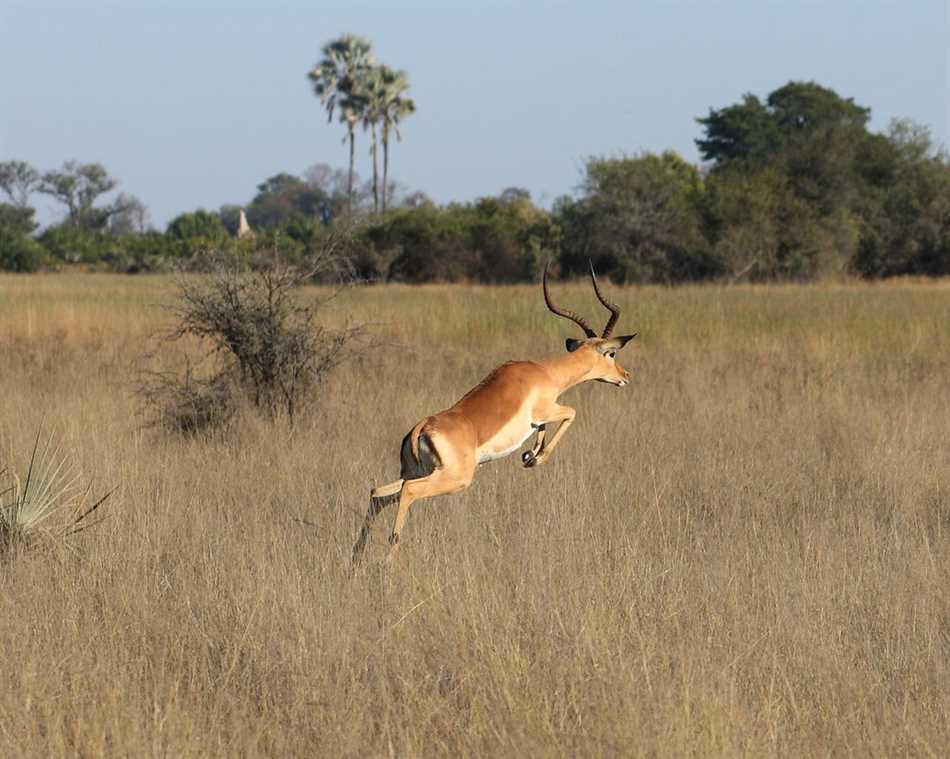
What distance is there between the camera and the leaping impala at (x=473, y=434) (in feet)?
16.8

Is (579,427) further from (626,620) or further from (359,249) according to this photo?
(359,249)

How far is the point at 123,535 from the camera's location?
5648mm

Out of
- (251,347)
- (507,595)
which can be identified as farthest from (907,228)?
(507,595)

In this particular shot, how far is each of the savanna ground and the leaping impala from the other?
310 millimetres

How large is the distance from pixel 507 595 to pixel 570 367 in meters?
1.65

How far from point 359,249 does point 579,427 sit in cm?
2972

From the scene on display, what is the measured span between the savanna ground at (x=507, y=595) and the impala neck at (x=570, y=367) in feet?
2.10

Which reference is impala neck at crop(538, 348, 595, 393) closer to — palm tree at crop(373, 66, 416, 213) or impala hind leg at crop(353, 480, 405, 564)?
impala hind leg at crop(353, 480, 405, 564)

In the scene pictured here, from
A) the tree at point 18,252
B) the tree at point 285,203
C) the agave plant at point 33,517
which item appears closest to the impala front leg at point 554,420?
the agave plant at point 33,517

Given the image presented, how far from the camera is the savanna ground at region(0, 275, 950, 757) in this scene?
139 inches

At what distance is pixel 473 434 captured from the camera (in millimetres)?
5238

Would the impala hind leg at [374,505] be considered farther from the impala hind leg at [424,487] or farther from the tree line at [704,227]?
the tree line at [704,227]

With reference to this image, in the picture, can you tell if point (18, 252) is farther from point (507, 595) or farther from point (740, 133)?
point (507, 595)

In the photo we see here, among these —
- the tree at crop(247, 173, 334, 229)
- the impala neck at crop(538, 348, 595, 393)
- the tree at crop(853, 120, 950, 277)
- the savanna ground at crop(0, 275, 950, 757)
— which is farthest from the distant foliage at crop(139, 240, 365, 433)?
the tree at crop(247, 173, 334, 229)
